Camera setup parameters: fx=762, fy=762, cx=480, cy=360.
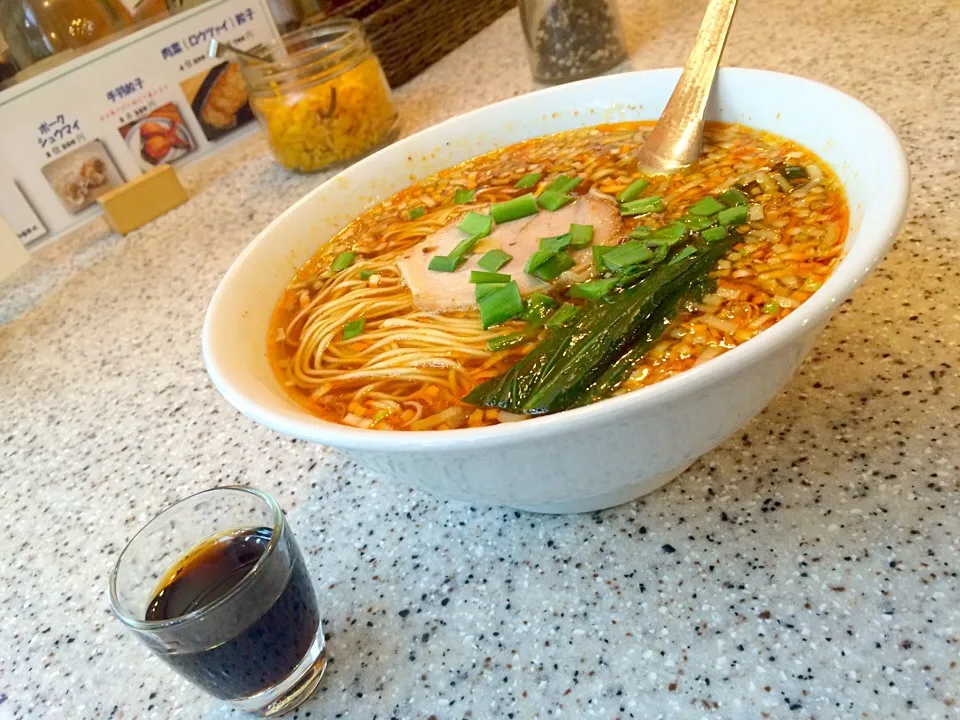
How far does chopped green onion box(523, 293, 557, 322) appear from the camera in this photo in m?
0.94

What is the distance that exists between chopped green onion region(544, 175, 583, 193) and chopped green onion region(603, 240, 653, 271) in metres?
0.23

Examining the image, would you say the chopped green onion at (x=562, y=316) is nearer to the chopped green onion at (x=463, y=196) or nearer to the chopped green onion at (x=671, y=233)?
the chopped green onion at (x=671, y=233)

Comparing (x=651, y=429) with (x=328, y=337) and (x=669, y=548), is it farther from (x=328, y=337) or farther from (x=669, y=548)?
(x=328, y=337)

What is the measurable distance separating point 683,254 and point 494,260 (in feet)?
0.84

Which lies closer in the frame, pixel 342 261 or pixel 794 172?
pixel 794 172

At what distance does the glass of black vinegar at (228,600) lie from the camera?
2.42 ft

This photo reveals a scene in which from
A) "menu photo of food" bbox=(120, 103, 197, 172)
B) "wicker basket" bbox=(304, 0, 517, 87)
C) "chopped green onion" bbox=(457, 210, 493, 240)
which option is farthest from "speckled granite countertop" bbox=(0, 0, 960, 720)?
"wicker basket" bbox=(304, 0, 517, 87)

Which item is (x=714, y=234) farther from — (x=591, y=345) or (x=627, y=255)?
(x=591, y=345)

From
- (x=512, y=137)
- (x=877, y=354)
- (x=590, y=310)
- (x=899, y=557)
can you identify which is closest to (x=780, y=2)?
(x=512, y=137)

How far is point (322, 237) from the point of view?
4.11 ft

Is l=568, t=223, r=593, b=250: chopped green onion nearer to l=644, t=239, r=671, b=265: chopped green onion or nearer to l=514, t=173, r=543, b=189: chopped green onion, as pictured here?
l=644, t=239, r=671, b=265: chopped green onion

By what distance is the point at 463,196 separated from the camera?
1300 mm

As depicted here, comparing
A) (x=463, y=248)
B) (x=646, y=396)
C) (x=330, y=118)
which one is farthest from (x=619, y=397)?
(x=330, y=118)

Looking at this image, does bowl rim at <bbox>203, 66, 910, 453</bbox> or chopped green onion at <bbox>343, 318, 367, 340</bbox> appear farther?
chopped green onion at <bbox>343, 318, 367, 340</bbox>
